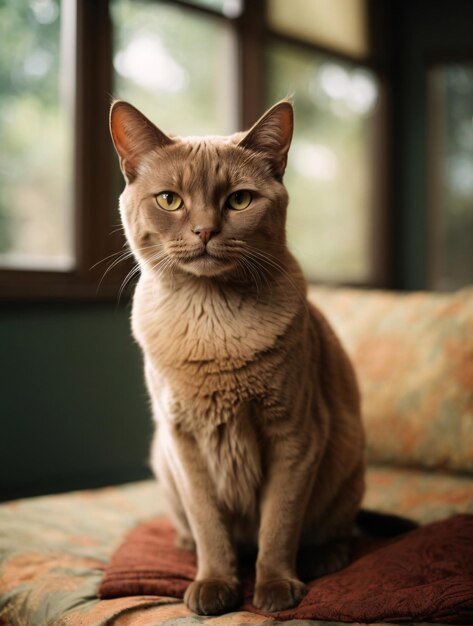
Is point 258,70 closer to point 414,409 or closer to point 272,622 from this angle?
point 414,409

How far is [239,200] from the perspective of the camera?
1263mm

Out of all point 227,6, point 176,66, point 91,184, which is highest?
point 227,6

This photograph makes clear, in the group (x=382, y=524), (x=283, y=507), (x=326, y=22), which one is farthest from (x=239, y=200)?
(x=326, y=22)

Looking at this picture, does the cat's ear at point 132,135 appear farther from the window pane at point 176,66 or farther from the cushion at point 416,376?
the window pane at point 176,66

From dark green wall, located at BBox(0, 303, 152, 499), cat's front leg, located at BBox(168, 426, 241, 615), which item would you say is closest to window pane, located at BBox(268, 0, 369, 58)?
dark green wall, located at BBox(0, 303, 152, 499)

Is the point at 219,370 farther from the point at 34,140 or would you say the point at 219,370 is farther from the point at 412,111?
the point at 412,111

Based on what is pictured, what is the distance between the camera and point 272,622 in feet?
3.68

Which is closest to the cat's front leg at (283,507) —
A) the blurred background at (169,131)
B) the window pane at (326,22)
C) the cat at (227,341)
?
the cat at (227,341)

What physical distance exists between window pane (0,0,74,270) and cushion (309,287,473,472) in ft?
3.80

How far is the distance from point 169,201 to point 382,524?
869mm

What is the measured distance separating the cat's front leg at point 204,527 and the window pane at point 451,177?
10.9 ft

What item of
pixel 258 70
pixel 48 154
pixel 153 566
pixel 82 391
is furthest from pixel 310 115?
pixel 153 566

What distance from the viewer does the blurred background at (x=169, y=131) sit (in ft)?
8.23

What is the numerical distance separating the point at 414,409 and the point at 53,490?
4.33 feet
